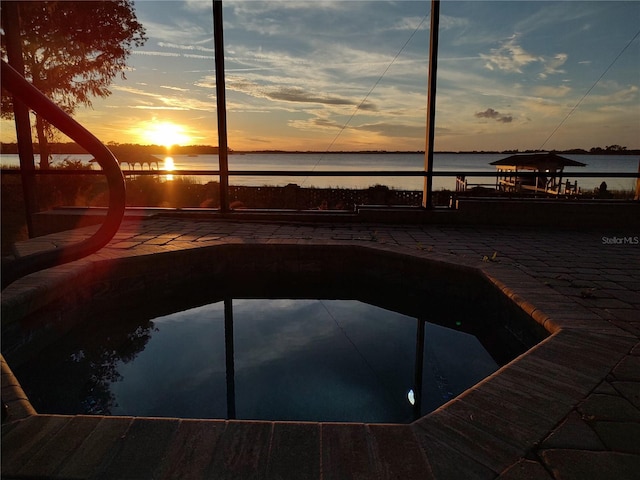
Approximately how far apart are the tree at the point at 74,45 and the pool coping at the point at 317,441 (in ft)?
37.4

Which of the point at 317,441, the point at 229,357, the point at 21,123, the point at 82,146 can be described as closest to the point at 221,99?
the point at 21,123

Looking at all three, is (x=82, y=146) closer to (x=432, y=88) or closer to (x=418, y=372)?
(x=418, y=372)

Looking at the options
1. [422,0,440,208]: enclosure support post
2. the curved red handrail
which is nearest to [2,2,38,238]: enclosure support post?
the curved red handrail

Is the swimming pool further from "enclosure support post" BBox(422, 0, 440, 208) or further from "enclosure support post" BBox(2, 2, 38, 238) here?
"enclosure support post" BBox(2, 2, 38, 238)

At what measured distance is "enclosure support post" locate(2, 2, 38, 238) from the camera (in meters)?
5.55

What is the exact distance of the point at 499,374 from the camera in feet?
6.34

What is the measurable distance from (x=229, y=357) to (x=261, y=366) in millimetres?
356

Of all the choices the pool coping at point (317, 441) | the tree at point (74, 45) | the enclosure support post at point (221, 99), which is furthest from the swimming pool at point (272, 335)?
the tree at point (74, 45)

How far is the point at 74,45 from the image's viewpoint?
1135 centimetres

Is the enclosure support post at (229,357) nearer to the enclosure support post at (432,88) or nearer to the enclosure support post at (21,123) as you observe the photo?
the enclosure support post at (432,88)

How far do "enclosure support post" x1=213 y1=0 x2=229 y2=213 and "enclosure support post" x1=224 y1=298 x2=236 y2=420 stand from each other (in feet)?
9.30

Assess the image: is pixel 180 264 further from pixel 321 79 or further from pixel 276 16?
pixel 321 79

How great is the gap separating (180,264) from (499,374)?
12.5 feet

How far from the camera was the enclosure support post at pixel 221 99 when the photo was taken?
5949 millimetres
